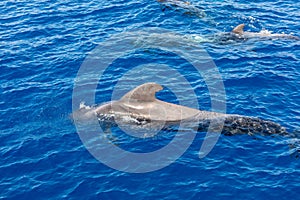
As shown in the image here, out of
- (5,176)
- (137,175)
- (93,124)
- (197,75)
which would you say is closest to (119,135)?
(93,124)

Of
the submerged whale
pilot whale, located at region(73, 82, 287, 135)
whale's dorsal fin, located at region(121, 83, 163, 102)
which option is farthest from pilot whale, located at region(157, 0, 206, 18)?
whale's dorsal fin, located at region(121, 83, 163, 102)

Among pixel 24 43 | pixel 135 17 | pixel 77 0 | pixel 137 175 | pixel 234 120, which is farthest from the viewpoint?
pixel 77 0

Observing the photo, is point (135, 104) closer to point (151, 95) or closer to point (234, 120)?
point (151, 95)

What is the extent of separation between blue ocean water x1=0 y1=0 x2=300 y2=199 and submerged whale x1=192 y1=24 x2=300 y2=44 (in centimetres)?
51

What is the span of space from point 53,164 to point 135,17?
16.2 metres

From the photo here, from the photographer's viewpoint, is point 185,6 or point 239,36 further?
point 185,6

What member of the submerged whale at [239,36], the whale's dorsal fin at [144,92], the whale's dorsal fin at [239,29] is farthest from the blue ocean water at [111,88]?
the whale's dorsal fin at [144,92]

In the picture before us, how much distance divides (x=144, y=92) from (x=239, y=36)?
38.5ft

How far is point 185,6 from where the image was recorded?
33531 millimetres

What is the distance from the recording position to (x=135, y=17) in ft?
105

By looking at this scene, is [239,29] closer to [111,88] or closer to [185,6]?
[185,6]

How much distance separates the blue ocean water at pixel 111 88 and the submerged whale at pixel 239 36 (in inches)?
Result: 20.1

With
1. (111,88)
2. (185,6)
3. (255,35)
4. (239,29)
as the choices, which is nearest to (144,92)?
(111,88)

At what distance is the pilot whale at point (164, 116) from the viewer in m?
20.2
